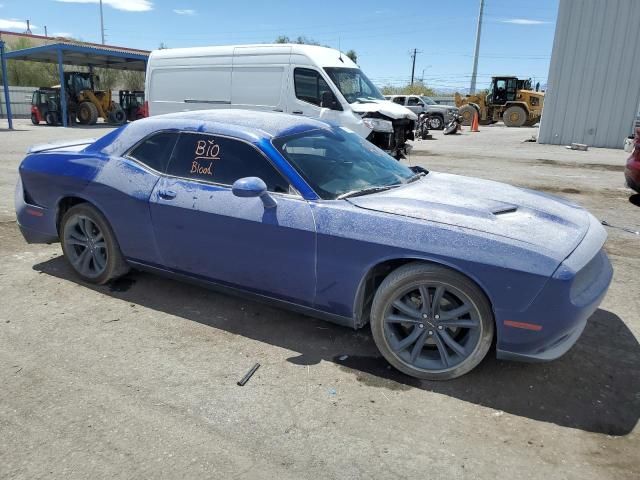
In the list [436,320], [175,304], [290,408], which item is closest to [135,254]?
[175,304]

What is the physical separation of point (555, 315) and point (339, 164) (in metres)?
1.73

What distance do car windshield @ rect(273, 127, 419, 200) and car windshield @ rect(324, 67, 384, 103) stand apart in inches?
241

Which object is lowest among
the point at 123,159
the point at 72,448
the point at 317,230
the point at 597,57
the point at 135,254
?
the point at 72,448

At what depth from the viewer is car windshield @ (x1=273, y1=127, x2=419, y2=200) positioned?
3287 mm

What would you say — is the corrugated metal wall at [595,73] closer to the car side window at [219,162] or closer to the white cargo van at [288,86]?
the white cargo van at [288,86]

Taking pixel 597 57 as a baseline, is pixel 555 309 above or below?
below

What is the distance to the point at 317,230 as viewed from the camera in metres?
3.01

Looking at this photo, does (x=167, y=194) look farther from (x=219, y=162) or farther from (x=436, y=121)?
(x=436, y=121)

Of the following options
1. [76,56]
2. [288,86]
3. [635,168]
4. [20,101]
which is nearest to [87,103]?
[76,56]

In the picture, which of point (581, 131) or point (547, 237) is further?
point (581, 131)

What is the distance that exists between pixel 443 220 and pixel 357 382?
1.06 meters

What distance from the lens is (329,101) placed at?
958cm

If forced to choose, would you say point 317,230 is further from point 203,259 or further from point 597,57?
point 597,57

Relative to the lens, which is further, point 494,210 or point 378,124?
point 378,124
